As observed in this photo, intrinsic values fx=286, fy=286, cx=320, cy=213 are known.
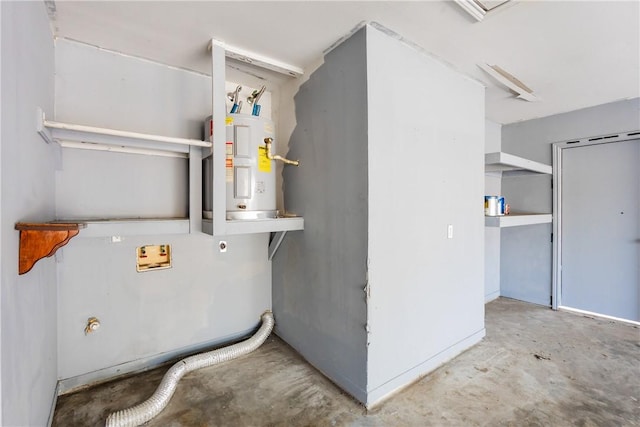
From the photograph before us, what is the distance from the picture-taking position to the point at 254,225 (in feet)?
A: 6.05

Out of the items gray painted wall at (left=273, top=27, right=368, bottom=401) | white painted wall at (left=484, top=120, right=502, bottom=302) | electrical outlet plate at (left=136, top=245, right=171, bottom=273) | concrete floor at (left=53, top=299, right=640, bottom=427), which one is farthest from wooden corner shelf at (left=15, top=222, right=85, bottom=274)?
white painted wall at (left=484, top=120, right=502, bottom=302)

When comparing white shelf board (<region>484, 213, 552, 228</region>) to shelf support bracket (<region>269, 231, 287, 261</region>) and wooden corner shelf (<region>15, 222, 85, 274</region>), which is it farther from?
wooden corner shelf (<region>15, 222, 85, 274</region>)

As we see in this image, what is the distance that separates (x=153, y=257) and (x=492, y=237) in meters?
3.72

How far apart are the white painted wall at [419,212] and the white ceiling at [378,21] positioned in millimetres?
180

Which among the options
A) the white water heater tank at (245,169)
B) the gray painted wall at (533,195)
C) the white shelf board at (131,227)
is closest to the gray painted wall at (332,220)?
the white water heater tank at (245,169)

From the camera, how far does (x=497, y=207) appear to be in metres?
2.77

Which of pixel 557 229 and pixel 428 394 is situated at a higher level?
pixel 557 229

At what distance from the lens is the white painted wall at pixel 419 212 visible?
1.73 metres

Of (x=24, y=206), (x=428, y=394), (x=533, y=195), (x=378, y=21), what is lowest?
(x=428, y=394)

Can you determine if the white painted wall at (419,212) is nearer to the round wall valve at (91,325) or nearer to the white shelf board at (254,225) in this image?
the white shelf board at (254,225)

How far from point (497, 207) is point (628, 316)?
1773mm

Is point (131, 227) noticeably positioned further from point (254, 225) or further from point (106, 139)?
point (254, 225)

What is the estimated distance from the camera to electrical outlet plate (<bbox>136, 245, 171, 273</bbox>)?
1985 millimetres

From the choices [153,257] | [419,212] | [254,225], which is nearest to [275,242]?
[254,225]
